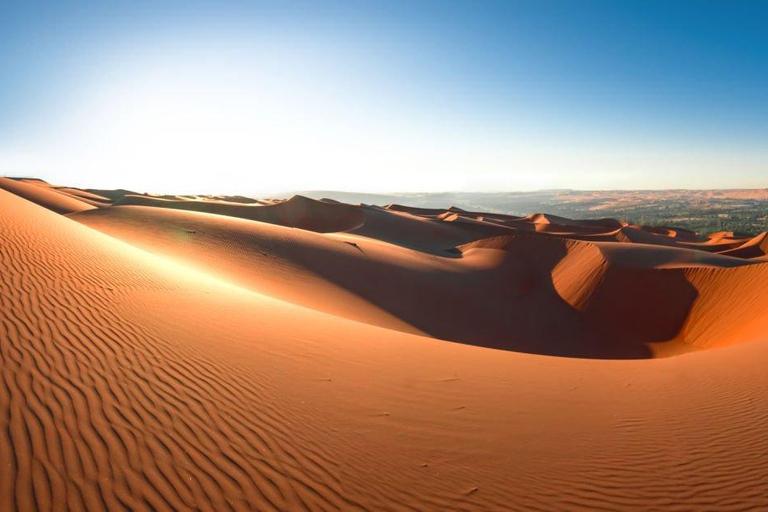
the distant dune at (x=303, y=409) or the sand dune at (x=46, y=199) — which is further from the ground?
the sand dune at (x=46, y=199)

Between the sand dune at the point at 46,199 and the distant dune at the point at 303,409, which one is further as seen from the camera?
the sand dune at the point at 46,199

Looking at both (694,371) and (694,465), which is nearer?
(694,465)

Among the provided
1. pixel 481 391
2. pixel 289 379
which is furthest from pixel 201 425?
pixel 481 391

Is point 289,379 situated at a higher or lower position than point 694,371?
higher

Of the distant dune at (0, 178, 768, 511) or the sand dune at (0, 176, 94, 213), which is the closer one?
the distant dune at (0, 178, 768, 511)

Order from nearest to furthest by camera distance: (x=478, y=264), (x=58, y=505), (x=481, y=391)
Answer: (x=58, y=505), (x=481, y=391), (x=478, y=264)

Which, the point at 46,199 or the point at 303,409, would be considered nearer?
the point at 303,409

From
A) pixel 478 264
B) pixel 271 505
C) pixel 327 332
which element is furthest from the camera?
pixel 478 264

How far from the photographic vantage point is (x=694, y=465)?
13.2ft

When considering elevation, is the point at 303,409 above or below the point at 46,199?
below

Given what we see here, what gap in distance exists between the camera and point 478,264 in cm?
2242

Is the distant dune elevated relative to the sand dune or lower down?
lower down

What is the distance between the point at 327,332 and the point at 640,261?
16773mm

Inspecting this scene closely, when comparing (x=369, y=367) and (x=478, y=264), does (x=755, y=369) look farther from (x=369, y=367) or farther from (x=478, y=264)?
(x=478, y=264)
